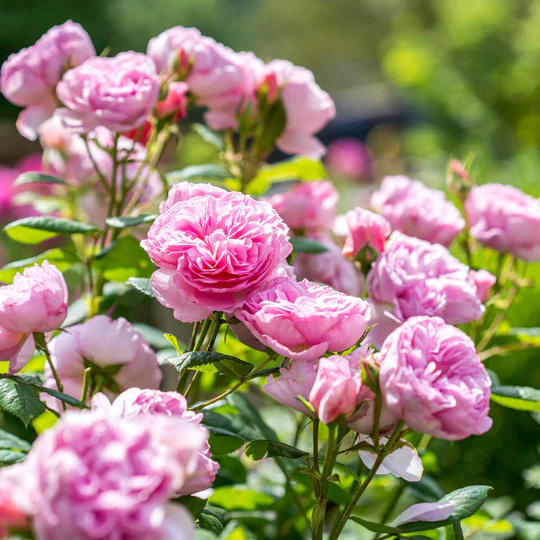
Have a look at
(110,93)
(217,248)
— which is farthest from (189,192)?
(110,93)

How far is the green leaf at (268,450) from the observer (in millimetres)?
438

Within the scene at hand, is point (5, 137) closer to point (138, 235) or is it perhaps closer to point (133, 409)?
point (138, 235)

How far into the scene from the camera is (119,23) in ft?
21.7

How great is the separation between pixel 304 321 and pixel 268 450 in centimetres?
11

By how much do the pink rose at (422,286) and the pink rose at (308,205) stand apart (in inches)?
9.7

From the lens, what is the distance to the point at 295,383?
16.3 inches

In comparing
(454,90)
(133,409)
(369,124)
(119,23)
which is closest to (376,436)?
(133,409)

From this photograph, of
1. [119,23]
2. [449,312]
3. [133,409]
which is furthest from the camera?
[119,23]

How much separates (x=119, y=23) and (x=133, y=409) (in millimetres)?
6868

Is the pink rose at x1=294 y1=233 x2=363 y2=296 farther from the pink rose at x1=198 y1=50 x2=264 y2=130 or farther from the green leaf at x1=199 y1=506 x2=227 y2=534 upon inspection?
the green leaf at x1=199 y1=506 x2=227 y2=534

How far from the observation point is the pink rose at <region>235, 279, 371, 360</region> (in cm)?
40

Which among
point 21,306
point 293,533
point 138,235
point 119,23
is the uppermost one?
point 21,306

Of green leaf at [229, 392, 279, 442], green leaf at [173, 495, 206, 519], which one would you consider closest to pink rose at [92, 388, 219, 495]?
green leaf at [173, 495, 206, 519]

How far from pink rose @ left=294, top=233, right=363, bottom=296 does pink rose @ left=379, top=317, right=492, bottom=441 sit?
326 millimetres
